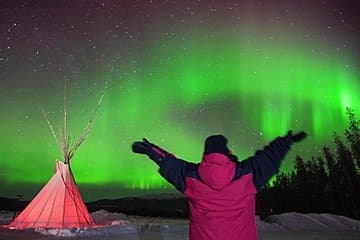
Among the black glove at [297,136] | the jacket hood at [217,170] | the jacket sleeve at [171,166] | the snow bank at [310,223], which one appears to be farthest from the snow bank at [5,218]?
the black glove at [297,136]

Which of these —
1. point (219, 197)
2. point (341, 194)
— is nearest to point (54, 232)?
point (219, 197)

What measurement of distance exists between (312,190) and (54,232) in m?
37.9

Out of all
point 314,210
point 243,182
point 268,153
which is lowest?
point 314,210

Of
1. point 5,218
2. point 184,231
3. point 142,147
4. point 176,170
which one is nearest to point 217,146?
point 176,170

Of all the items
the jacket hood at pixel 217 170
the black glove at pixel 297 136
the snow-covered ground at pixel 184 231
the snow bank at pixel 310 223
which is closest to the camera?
the jacket hood at pixel 217 170

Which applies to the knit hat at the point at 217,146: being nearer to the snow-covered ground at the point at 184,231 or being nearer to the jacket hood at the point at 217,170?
the jacket hood at the point at 217,170

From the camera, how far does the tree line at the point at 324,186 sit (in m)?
37.4

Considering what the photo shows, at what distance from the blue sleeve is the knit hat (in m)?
0.17

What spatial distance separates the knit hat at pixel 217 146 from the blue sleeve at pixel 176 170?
0.17 meters

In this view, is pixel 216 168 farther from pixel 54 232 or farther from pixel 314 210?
pixel 314 210

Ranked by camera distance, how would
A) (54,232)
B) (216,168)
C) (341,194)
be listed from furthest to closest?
(341,194)
(54,232)
(216,168)

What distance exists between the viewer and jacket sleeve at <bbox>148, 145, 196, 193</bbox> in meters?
2.68

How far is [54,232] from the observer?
35.7ft

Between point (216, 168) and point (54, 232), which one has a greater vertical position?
point (216, 168)
